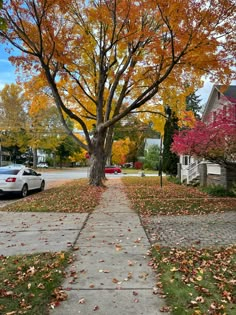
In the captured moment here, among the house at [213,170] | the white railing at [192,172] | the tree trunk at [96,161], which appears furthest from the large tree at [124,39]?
the white railing at [192,172]

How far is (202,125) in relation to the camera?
13.8 metres

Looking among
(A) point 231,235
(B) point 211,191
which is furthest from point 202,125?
(A) point 231,235

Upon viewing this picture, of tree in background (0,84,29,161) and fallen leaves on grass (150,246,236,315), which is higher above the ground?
tree in background (0,84,29,161)

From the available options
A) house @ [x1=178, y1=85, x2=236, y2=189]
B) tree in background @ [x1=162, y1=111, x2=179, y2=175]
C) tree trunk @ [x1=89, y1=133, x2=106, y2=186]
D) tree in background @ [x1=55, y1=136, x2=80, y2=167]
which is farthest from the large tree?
tree in background @ [x1=55, y1=136, x2=80, y2=167]

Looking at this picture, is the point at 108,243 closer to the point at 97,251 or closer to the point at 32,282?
the point at 97,251

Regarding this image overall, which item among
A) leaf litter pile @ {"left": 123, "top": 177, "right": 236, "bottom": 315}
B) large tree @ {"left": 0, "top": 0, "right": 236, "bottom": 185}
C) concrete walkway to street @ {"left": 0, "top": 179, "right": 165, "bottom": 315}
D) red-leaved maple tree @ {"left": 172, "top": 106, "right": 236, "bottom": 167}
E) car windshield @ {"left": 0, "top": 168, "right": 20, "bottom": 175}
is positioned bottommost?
concrete walkway to street @ {"left": 0, "top": 179, "right": 165, "bottom": 315}

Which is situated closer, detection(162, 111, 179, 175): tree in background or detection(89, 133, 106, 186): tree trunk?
detection(89, 133, 106, 186): tree trunk

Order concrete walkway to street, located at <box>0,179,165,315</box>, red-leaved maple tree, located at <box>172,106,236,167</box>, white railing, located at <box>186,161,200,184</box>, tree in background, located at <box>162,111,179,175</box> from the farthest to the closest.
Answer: tree in background, located at <box>162,111,179,175</box> < white railing, located at <box>186,161,200,184</box> < red-leaved maple tree, located at <box>172,106,236,167</box> < concrete walkway to street, located at <box>0,179,165,315</box>

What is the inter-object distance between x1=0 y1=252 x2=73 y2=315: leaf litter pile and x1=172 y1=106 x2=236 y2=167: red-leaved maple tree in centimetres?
852

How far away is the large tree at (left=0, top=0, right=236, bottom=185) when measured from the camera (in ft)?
41.0

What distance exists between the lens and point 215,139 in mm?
12969

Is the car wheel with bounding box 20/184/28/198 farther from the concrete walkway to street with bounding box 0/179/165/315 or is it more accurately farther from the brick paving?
the brick paving

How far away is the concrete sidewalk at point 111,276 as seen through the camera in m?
3.88

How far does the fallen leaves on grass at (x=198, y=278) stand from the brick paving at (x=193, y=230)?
57 cm
